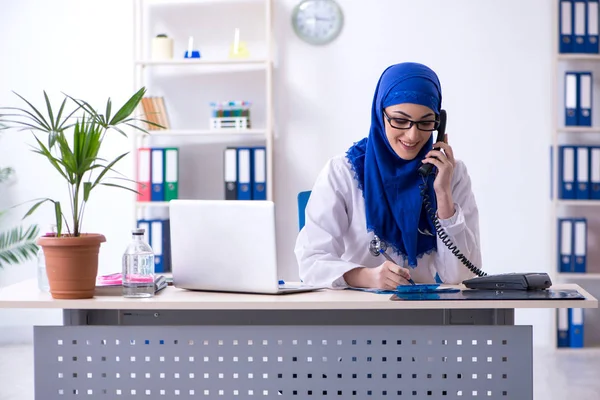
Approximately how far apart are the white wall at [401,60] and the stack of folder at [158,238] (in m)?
0.33

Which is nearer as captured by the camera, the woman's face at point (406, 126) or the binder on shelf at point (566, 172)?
the woman's face at point (406, 126)

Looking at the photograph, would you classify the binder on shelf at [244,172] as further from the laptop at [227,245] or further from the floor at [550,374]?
the laptop at [227,245]

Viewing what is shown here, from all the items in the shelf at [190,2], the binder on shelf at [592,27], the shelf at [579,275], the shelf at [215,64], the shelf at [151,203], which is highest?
the shelf at [190,2]

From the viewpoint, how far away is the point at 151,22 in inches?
193

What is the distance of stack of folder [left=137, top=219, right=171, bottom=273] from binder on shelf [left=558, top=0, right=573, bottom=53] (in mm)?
2513

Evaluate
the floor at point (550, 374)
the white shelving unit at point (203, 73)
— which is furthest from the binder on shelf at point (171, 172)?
the floor at point (550, 374)

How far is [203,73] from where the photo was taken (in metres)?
4.91

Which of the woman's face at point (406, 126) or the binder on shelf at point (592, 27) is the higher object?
the binder on shelf at point (592, 27)

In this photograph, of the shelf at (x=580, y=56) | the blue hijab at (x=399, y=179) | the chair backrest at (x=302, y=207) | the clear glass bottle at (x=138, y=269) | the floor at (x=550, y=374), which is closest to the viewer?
the clear glass bottle at (x=138, y=269)

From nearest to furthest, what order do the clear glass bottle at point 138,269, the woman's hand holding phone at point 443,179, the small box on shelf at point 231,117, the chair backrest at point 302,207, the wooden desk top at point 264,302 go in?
the wooden desk top at point 264,302 < the clear glass bottle at point 138,269 < the woman's hand holding phone at point 443,179 < the chair backrest at point 302,207 < the small box on shelf at point 231,117

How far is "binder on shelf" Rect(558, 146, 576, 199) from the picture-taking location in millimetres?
4621

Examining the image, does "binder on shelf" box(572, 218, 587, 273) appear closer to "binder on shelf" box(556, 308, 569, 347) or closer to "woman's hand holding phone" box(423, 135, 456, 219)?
"binder on shelf" box(556, 308, 569, 347)

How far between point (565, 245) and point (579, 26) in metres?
1.26

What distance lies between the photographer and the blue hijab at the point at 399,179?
8.10ft
